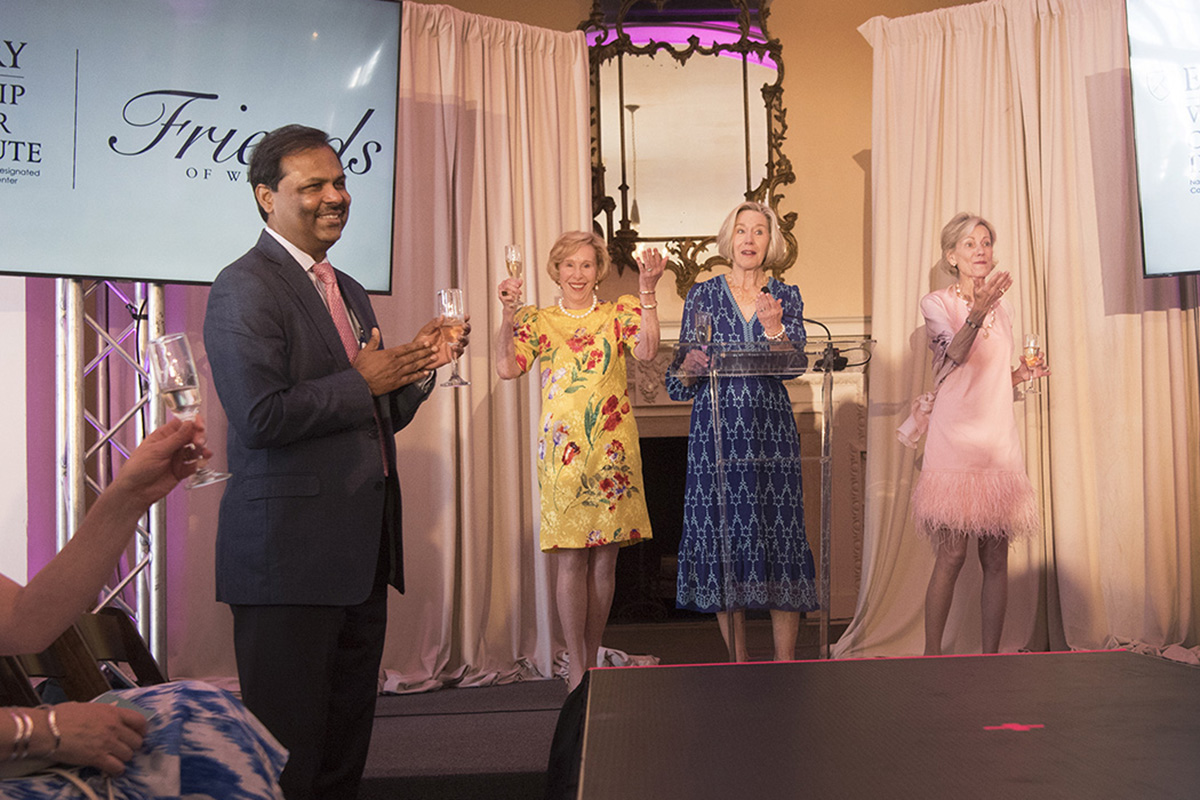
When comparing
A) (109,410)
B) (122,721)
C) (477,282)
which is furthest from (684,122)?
(122,721)

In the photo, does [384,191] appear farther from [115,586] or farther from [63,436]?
[115,586]

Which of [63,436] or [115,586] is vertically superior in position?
[63,436]

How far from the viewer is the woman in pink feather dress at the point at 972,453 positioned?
3.52m

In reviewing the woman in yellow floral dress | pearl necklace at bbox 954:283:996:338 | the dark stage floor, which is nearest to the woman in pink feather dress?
pearl necklace at bbox 954:283:996:338

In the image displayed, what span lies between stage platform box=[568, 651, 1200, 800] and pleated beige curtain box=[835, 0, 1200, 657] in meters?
2.75

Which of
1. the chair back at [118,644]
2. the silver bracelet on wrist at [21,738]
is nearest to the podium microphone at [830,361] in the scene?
the chair back at [118,644]

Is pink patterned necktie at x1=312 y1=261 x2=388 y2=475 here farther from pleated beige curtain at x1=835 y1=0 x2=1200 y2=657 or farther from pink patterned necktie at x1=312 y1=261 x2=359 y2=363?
pleated beige curtain at x1=835 y1=0 x2=1200 y2=657

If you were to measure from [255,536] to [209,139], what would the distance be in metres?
1.92

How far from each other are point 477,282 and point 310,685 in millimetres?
2558

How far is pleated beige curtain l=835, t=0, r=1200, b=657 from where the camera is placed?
4.19 metres

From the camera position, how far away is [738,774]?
1.06m

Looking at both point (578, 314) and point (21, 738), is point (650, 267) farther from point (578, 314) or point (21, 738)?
point (21, 738)

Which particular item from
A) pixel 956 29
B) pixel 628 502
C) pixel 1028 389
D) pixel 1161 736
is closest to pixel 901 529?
pixel 1028 389

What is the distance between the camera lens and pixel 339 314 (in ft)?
7.45
